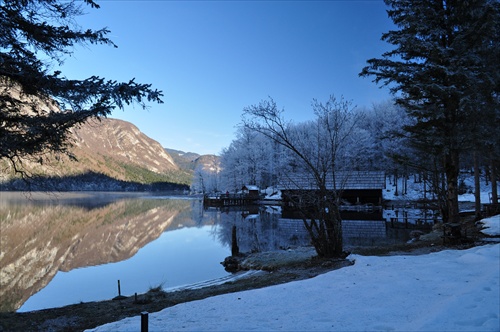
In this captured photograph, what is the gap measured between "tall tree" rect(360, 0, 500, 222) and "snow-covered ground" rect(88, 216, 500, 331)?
178 inches

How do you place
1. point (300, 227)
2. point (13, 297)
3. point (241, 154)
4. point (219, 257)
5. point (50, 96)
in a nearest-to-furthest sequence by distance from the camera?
point (50, 96) < point (13, 297) < point (219, 257) < point (300, 227) < point (241, 154)

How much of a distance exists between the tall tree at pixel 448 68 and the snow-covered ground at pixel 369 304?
4529 millimetres

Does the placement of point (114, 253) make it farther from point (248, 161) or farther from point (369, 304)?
point (248, 161)

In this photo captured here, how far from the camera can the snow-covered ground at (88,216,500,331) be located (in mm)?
4375

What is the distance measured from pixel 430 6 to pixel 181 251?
1741 cm

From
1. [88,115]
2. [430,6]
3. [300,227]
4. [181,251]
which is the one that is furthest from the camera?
[300,227]

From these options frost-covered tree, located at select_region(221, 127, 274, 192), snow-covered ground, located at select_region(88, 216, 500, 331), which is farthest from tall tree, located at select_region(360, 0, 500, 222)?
frost-covered tree, located at select_region(221, 127, 274, 192)

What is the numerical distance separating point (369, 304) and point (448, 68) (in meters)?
8.54

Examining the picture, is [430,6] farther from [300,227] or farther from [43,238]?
[43,238]

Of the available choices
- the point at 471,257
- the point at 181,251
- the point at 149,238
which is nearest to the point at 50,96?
the point at 471,257

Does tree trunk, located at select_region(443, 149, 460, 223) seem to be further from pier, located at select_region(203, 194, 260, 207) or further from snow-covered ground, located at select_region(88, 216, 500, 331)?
pier, located at select_region(203, 194, 260, 207)

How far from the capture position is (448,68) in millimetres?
10383

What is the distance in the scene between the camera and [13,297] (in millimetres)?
12156

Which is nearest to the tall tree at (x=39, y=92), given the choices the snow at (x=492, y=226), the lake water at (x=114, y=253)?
the lake water at (x=114, y=253)
